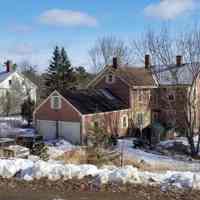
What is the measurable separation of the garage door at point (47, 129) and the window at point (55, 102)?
4.49 ft

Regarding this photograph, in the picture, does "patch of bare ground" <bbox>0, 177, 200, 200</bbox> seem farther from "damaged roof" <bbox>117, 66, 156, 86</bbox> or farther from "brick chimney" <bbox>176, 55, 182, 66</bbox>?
"damaged roof" <bbox>117, 66, 156, 86</bbox>

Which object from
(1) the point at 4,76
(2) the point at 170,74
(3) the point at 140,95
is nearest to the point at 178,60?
(2) the point at 170,74

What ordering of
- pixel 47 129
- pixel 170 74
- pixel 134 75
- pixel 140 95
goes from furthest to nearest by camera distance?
1. pixel 134 75
2. pixel 140 95
3. pixel 170 74
4. pixel 47 129

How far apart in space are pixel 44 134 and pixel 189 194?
22.6m

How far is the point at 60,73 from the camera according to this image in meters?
44.6

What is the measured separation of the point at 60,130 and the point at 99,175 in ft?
64.8

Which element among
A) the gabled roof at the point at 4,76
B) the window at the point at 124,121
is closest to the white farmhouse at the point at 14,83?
the gabled roof at the point at 4,76

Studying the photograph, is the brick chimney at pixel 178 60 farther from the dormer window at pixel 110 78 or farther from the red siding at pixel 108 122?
the dormer window at pixel 110 78

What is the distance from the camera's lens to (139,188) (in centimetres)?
788

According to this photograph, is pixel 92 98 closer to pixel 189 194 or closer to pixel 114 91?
pixel 114 91

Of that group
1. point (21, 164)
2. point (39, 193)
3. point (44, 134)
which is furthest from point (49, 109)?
point (39, 193)

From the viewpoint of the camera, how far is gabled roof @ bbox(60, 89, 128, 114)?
27.2 m

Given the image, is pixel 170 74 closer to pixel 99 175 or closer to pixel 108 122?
pixel 108 122

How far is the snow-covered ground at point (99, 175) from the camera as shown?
8195 millimetres
